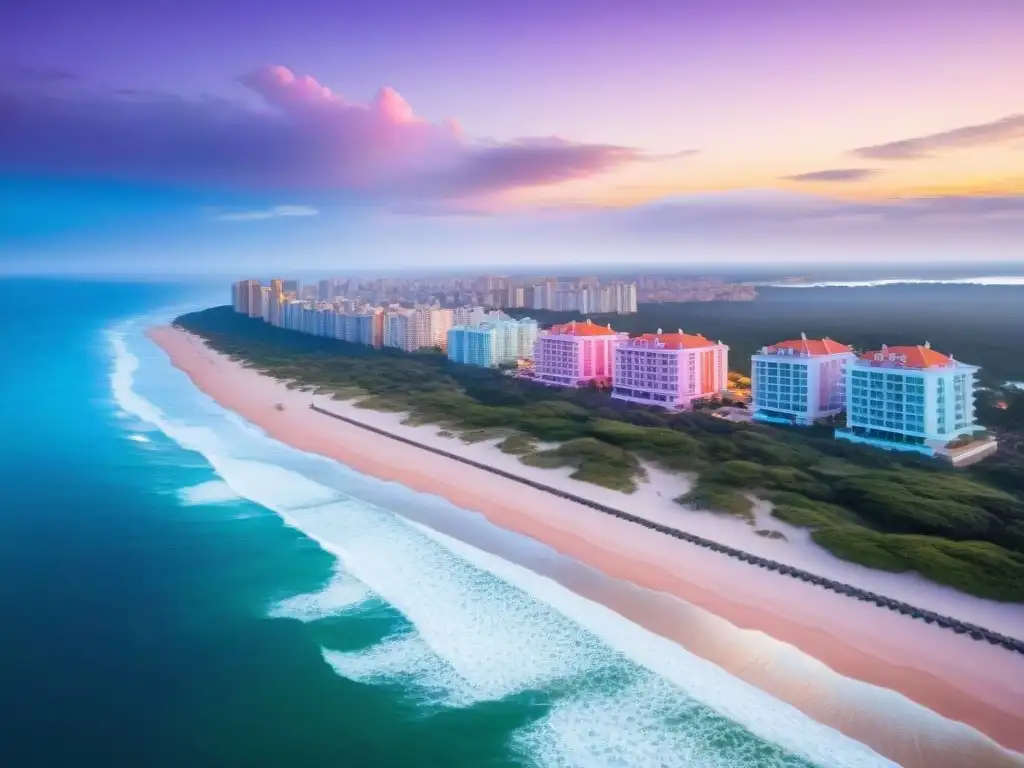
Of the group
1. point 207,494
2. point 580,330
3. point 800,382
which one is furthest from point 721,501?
point 580,330

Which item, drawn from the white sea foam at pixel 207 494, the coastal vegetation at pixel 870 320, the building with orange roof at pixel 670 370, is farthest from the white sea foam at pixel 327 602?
the coastal vegetation at pixel 870 320

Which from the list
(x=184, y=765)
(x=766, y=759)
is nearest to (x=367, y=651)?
(x=184, y=765)

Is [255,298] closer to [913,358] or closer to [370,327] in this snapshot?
[370,327]

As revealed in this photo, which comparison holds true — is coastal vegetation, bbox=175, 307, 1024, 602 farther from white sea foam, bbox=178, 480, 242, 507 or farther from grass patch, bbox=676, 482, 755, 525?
white sea foam, bbox=178, 480, 242, 507

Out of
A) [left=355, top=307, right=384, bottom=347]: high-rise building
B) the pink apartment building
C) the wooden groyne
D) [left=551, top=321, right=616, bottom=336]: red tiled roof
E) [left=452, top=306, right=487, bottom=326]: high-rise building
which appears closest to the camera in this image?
the wooden groyne

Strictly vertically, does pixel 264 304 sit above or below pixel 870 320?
above

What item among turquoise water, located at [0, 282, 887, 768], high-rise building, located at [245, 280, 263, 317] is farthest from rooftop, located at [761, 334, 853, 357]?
high-rise building, located at [245, 280, 263, 317]
